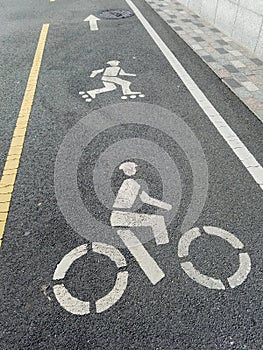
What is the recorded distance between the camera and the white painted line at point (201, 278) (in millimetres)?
2615

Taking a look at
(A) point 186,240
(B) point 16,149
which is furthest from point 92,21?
(A) point 186,240

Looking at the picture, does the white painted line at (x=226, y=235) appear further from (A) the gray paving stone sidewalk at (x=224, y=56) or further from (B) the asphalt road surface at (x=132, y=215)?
(A) the gray paving stone sidewalk at (x=224, y=56)

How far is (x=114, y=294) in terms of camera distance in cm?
258

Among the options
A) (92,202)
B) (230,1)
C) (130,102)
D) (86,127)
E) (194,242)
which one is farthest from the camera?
(230,1)

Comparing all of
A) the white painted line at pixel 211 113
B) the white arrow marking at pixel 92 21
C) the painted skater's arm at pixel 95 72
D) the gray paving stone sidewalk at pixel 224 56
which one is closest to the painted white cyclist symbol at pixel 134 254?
the white painted line at pixel 211 113

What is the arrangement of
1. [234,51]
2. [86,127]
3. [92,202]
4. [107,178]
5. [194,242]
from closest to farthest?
1. [194,242]
2. [92,202]
3. [107,178]
4. [86,127]
5. [234,51]

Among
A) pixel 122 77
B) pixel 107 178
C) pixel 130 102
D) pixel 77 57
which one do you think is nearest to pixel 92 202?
pixel 107 178

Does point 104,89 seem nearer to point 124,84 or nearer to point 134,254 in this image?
point 124,84

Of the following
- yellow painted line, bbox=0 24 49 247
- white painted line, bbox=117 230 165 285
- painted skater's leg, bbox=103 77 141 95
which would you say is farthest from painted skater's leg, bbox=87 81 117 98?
white painted line, bbox=117 230 165 285

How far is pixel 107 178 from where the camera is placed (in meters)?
3.67

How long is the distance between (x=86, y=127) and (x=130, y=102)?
929mm

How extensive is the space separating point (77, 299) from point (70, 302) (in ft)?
0.18

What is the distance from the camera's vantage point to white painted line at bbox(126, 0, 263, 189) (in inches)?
147

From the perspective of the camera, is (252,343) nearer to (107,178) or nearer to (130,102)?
(107,178)
